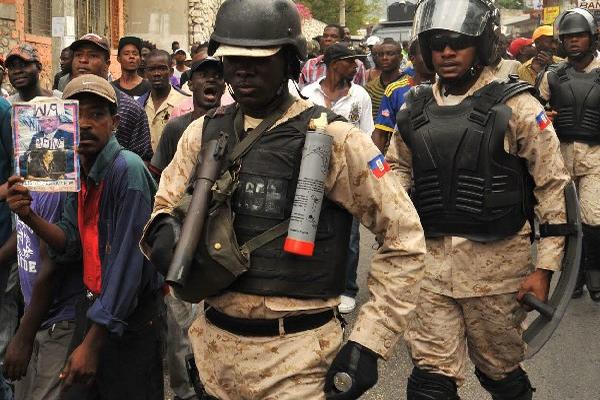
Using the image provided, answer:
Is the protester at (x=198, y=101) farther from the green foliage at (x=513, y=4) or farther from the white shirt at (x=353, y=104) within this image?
the green foliage at (x=513, y=4)

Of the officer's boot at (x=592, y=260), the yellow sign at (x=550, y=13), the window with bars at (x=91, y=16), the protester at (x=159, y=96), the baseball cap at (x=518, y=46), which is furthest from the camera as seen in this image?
the window with bars at (x=91, y=16)

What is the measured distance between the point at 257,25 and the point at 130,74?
4.64 m

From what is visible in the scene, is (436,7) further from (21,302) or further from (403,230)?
(21,302)

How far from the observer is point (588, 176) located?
6.63 m

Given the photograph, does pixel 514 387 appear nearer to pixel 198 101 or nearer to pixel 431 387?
pixel 431 387

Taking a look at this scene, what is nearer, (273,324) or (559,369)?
A: (273,324)

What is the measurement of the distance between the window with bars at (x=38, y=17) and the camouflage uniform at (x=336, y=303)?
1389 cm

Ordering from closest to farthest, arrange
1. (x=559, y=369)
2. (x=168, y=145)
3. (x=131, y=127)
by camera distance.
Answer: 1. (x=168, y=145)
2. (x=131, y=127)
3. (x=559, y=369)

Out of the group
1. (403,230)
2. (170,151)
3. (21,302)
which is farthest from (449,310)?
(21,302)

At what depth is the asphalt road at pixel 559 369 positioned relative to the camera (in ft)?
16.4

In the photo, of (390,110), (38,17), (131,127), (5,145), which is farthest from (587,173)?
(38,17)

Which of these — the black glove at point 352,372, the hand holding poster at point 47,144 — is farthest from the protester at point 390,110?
the black glove at point 352,372

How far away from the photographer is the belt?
2689 mm

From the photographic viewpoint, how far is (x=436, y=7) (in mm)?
3887
